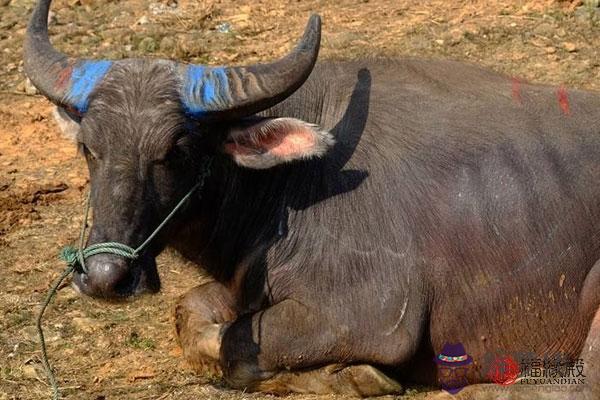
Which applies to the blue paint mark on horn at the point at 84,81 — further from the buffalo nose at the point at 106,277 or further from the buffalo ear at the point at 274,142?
the buffalo nose at the point at 106,277

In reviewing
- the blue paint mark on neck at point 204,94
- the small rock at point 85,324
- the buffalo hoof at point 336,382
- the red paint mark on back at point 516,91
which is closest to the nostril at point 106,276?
the blue paint mark on neck at point 204,94

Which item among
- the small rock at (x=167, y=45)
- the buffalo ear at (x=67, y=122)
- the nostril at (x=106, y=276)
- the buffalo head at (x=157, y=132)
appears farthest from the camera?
the small rock at (x=167, y=45)

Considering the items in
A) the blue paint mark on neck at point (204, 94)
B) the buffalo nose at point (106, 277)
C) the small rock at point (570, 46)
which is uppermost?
the blue paint mark on neck at point (204, 94)

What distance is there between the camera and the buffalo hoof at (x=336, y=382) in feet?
18.3

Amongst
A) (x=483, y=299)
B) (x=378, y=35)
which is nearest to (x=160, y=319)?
(x=483, y=299)

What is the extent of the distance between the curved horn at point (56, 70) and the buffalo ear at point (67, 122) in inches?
5.7

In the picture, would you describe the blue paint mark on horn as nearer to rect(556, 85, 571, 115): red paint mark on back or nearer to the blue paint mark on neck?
the blue paint mark on neck

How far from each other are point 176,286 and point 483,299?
2.18 m

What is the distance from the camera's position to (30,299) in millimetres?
6875

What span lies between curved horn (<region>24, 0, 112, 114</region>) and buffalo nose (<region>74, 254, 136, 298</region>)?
82 centimetres

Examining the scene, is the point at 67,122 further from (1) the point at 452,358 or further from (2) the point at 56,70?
(1) the point at 452,358

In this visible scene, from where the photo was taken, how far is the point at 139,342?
644 centimetres

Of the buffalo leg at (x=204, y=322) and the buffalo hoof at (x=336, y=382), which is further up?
the buffalo hoof at (x=336, y=382)

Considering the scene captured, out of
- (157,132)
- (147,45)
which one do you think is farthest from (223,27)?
(157,132)
